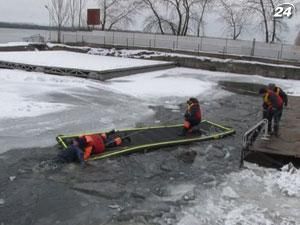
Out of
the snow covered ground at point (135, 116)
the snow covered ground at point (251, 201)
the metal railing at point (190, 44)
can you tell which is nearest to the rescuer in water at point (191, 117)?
the snow covered ground at point (135, 116)

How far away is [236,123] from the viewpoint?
1497 cm

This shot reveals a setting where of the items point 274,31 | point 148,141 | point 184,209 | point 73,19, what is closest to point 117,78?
point 148,141

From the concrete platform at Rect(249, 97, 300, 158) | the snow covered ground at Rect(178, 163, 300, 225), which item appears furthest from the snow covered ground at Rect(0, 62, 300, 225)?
the concrete platform at Rect(249, 97, 300, 158)

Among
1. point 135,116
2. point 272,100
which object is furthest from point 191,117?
point 135,116

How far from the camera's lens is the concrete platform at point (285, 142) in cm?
1041

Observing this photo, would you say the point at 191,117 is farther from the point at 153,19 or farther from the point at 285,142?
the point at 153,19

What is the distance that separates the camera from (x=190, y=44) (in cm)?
3684

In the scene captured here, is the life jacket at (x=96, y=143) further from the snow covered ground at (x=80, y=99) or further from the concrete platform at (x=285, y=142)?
the concrete platform at (x=285, y=142)

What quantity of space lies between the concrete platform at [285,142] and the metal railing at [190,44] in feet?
64.0

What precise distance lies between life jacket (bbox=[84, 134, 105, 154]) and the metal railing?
83.9 ft

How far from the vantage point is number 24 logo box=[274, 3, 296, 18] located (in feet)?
137

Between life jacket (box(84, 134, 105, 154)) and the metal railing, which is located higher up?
the metal railing

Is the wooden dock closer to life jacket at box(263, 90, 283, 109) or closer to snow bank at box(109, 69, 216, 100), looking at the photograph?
life jacket at box(263, 90, 283, 109)

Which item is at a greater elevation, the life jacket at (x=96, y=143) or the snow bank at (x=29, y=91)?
the life jacket at (x=96, y=143)
